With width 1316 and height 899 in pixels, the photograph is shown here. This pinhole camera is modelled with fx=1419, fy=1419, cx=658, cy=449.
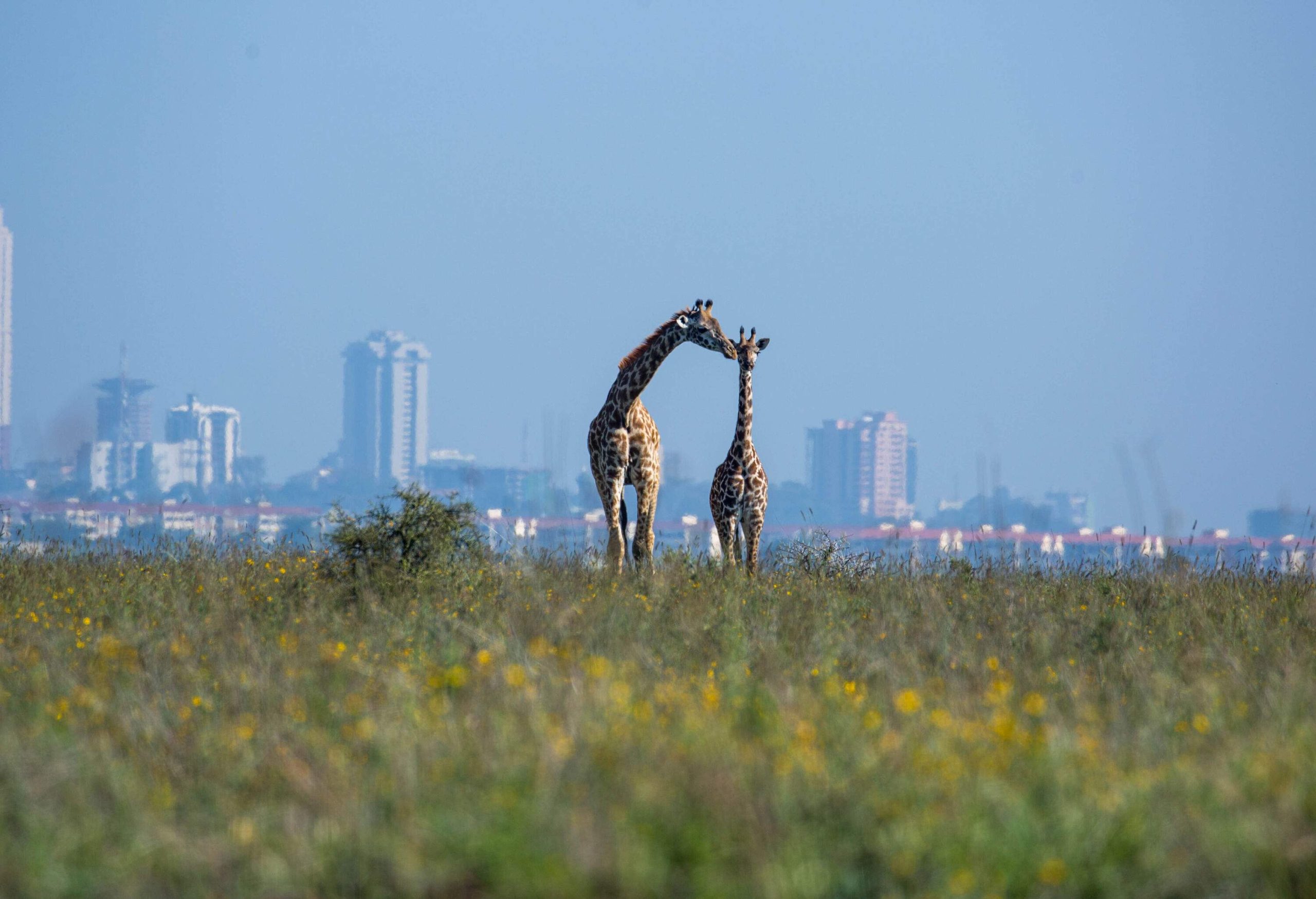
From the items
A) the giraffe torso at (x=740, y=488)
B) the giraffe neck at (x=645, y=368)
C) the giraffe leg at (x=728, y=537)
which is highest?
the giraffe neck at (x=645, y=368)

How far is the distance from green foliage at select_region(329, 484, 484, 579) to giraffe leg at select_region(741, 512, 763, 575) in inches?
113

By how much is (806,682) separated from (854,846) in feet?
8.91

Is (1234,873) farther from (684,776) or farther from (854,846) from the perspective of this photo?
(684,776)

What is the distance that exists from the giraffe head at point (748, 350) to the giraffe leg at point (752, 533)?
1.51m

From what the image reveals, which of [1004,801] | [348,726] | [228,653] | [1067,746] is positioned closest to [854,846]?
[1004,801]

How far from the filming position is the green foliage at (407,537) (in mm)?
11883

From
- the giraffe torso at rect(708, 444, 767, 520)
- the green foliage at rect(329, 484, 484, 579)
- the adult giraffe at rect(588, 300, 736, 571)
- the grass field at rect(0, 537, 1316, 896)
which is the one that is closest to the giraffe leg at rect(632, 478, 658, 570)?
the adult giraffe at rect(588, 300, 736, 571)

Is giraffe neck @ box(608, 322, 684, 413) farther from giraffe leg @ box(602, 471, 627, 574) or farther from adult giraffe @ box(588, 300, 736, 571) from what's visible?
giraffe leg @ box(602, 471, 627, 574)

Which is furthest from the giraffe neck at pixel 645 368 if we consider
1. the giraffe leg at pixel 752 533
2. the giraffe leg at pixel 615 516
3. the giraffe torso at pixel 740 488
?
the giraffe leg at pixel 752 533

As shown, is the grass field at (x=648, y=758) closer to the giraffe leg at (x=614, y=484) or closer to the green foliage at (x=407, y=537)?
the green foliage at (x=407, y=537)

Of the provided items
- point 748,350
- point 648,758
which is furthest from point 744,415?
point 648,758

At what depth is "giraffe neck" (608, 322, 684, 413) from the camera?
1433 cm

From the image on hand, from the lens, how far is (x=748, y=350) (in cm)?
1424

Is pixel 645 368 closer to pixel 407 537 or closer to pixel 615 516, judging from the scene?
pixel 615 516
